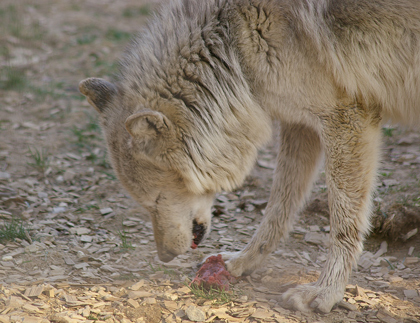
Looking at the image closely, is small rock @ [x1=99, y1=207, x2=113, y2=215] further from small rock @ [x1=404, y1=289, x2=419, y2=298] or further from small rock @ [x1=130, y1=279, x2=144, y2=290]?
small rock @ [x1=404, y1=289, x2=419, y2=298]

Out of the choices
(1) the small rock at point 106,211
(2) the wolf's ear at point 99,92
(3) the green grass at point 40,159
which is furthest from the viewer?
(3) the green grass at point 40,159

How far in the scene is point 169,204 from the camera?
3395 mm

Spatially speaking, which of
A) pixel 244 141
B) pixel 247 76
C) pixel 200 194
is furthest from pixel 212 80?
pixel 200 194

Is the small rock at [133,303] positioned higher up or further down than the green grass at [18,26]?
further down

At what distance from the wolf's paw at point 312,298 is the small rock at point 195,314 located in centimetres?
67

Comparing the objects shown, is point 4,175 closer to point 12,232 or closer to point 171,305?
point 12,232

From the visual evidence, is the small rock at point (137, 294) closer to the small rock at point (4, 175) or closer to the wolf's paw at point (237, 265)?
the wolf's paw at point (237, 265)

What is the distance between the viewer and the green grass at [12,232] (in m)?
3.73

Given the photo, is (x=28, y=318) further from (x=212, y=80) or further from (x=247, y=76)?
(x=247, y=76)

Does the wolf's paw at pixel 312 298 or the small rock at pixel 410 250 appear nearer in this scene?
the wolf's paw at pixel 312 298

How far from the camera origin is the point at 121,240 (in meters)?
4.07

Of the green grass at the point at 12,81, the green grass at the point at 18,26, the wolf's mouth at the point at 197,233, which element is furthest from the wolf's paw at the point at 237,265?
the green grass at the point at 18,26

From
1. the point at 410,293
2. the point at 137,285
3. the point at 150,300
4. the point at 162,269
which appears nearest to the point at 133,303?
the point at 150,300

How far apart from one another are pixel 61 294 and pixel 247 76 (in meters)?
2.10
